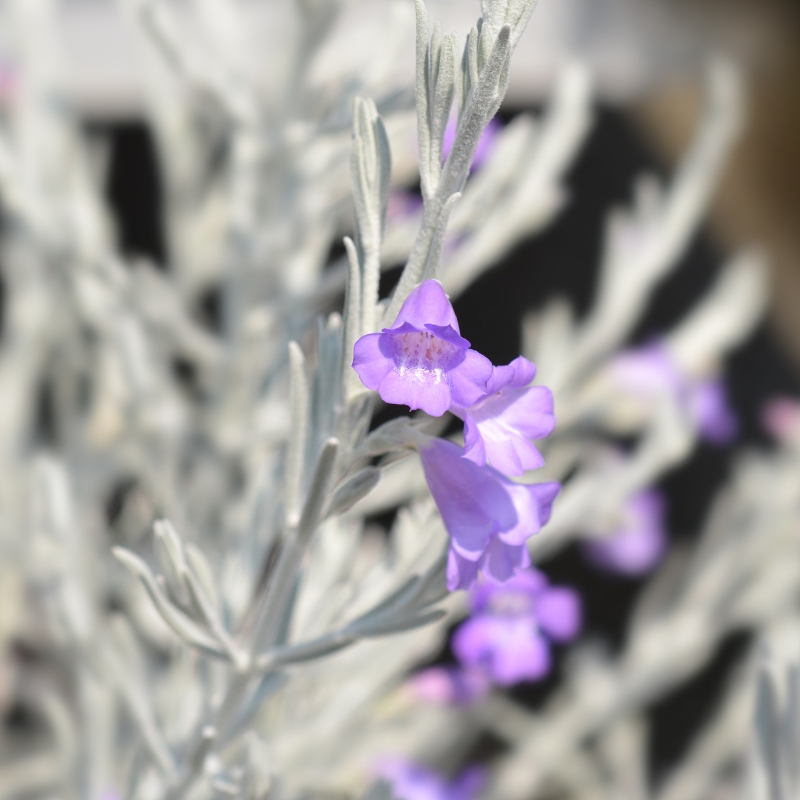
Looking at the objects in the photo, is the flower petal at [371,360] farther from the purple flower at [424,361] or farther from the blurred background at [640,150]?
the blurred background at [640,150]

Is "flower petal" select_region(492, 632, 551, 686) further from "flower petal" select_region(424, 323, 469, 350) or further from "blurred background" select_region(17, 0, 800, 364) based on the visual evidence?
"blurred background" select_region(17, 0, 800, 364)

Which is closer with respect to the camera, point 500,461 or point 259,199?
point 500,461

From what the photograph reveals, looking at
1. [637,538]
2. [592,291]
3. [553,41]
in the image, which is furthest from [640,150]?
[637,538]

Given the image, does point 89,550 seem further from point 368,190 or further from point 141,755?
point 368,190

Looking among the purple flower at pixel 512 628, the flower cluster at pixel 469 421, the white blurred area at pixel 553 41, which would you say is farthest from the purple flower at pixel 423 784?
the white blurred area at pixel 553 41

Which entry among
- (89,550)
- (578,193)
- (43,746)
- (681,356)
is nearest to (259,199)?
(89,550)

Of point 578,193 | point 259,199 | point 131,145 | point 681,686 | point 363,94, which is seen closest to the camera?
point 363,94

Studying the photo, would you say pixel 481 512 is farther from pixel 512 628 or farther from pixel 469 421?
pixel 512 628
